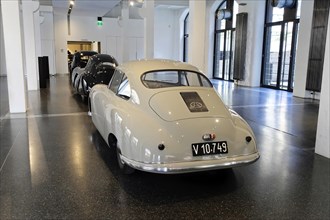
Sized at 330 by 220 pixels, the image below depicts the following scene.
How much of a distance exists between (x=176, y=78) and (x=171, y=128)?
1301 mm

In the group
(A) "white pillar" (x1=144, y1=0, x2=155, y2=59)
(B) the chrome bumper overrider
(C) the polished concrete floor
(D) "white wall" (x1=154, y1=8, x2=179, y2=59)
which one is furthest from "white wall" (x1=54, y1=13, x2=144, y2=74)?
(B) the chrome bumper overrider

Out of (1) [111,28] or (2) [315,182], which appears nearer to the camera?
(2) [315,182]

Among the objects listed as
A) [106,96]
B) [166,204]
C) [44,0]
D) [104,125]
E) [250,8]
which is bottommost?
[166,204]

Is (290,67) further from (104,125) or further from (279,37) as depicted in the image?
(104,125)

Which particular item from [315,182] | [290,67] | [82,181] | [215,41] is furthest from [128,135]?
[215,41]

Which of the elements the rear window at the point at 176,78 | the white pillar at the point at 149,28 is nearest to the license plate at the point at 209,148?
the rear window at the point at 176,78

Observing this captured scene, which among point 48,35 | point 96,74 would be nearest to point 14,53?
point 96,74

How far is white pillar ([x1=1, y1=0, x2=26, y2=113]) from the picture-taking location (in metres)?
6.16

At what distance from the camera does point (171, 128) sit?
3014 mm

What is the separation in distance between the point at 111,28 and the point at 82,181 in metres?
17.9

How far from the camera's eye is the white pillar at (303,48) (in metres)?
9.36

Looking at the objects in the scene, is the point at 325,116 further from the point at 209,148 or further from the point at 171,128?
the point at 171,128

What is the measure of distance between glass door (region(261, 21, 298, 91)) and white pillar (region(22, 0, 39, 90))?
28.9ft

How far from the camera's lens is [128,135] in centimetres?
308
